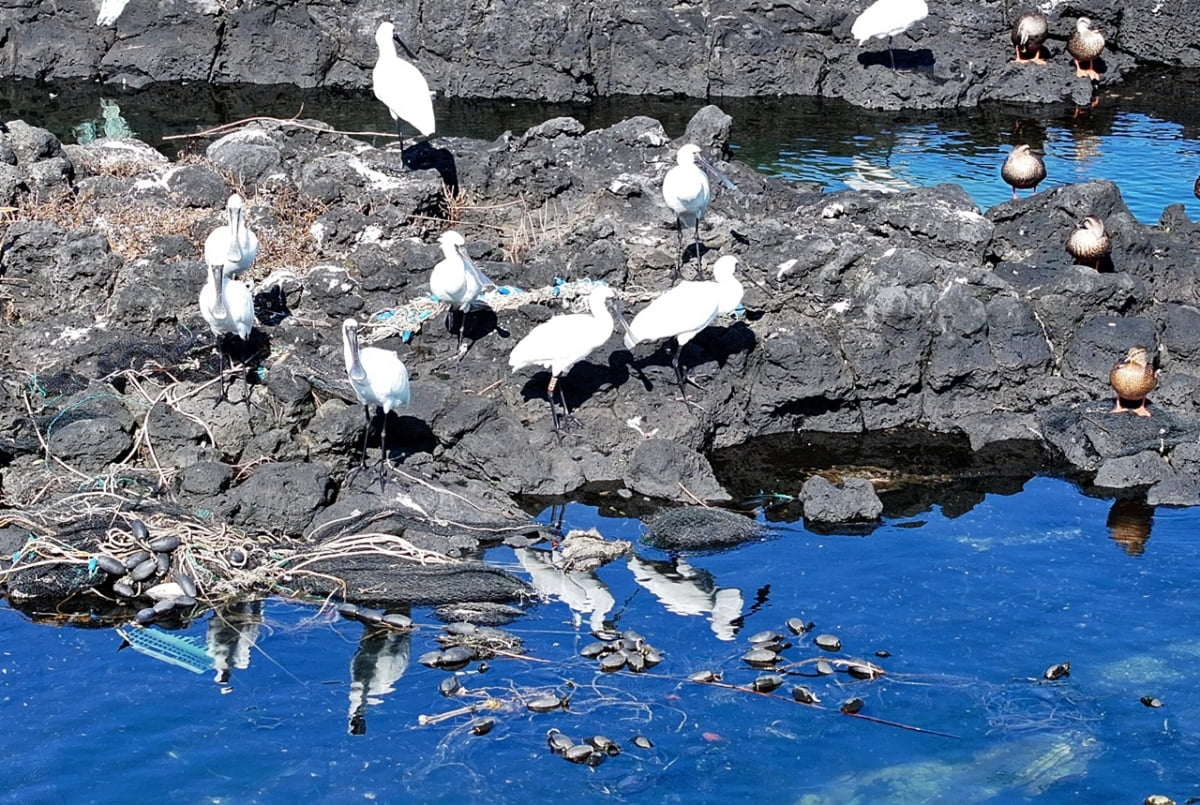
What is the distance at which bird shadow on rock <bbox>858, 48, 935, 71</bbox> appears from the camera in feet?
79.3

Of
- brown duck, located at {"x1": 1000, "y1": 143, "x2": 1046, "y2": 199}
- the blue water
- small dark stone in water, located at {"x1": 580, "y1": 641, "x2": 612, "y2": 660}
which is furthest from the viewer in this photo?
brown duck, located at {"x1": 1000, "y1": 143, "x2": 1046, "y2": 199}

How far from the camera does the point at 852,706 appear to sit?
9.49 meters

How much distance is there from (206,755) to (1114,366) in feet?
29.2

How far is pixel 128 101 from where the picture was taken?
81.0 feet

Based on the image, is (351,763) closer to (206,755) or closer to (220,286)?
(206,755)

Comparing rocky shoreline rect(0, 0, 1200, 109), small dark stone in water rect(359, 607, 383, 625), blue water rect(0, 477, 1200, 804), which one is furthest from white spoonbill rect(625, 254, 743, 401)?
rocky shoreline rect(0, 0, 1200, 109)

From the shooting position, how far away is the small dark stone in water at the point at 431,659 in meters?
9.88

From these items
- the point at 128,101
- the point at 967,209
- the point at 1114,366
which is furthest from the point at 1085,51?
the point at 128,101

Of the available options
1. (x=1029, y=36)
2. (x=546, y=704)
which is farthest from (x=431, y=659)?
(x=1029, y=36)

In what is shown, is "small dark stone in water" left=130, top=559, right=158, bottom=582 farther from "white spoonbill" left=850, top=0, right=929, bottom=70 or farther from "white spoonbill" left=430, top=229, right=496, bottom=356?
"white spoonbill" left=850, top=0, right=929, bottom=70

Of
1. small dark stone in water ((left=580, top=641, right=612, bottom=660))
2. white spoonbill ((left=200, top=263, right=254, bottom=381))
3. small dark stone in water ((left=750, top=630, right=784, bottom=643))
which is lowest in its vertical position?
small dark stone in water ((left=750, top=630, right=784, bottom=643))

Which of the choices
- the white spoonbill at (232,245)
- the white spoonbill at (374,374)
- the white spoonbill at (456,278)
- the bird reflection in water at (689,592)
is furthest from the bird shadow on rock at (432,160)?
the bird reflection in water at (689,592)

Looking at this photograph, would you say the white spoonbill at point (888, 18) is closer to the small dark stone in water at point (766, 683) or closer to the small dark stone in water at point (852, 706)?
the small dark stone in water at point (766, 683)

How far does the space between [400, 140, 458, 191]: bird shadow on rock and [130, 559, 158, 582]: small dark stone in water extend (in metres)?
6.63
